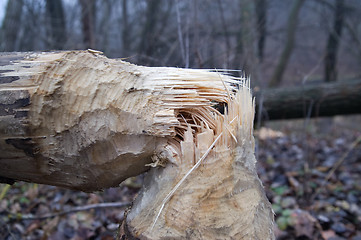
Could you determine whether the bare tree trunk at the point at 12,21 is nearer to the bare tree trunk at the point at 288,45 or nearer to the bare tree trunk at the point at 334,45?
the bare tree trunk at the point at 288,45

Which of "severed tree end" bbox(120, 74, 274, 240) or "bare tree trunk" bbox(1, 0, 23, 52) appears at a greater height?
"bare tree trunk" bbox(1, 0, 23, 52)

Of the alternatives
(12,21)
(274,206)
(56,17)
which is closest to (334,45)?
(274,206)

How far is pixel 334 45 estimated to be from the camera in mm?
7969

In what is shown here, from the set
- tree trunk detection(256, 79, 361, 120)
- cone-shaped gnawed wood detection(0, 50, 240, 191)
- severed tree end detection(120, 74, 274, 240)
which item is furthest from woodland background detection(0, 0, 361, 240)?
severed tree end detection(120, 74, 274, 240)

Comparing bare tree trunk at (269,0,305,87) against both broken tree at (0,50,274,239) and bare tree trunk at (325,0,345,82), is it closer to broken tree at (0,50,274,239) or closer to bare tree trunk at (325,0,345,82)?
bare tree trunk at (325,0,345,82)

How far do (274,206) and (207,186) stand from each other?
1.90 metres

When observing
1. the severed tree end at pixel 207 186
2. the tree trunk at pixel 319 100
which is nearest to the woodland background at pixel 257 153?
the tree trunk at pixel 319 100

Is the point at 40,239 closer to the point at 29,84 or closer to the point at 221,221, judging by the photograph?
the point at 29,84

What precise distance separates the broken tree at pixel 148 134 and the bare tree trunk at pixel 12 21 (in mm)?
4982

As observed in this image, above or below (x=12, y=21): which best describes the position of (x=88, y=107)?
below

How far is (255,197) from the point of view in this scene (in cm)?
111

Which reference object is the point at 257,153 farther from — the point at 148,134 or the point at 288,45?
the point at 288,45

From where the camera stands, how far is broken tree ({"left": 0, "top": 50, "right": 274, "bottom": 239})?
1069mm

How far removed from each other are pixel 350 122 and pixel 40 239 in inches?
378
